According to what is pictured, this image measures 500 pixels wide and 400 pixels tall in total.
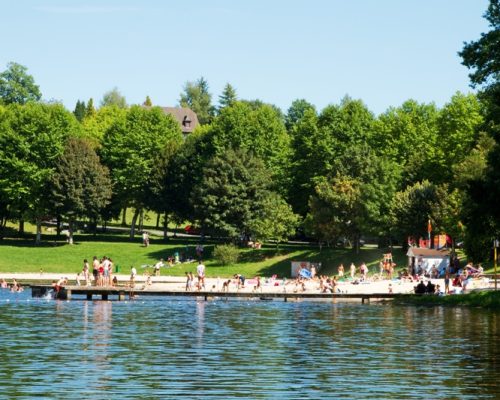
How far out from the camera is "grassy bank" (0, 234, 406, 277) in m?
117

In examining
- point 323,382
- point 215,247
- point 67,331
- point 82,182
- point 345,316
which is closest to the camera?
point 323,382

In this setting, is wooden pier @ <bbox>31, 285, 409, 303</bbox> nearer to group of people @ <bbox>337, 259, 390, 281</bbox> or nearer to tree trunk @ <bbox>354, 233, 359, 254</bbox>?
group of people @ <bbox>337, 259, 390, 281</bbox>

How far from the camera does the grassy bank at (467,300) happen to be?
6931 centimetres

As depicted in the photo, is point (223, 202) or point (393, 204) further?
point (223, 202)

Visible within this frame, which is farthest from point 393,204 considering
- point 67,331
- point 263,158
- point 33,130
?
point 67,331

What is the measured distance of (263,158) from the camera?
465ft

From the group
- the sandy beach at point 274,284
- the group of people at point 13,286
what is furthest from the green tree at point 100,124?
the group of people at point 13,286

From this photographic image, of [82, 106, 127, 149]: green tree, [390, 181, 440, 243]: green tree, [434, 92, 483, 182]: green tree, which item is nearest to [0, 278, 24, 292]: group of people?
[390, 181, 440, 243]: green tree

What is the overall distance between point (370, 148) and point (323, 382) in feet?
303

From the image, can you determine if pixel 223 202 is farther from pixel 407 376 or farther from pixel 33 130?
pixel 407 376

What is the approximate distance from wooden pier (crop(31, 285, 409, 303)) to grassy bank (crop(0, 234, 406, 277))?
94.1 ft

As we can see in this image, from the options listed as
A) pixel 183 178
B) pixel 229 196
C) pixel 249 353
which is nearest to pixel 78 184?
pixel 183 178

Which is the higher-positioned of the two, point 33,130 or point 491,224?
point 33,130

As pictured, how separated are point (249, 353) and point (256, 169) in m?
87.7
